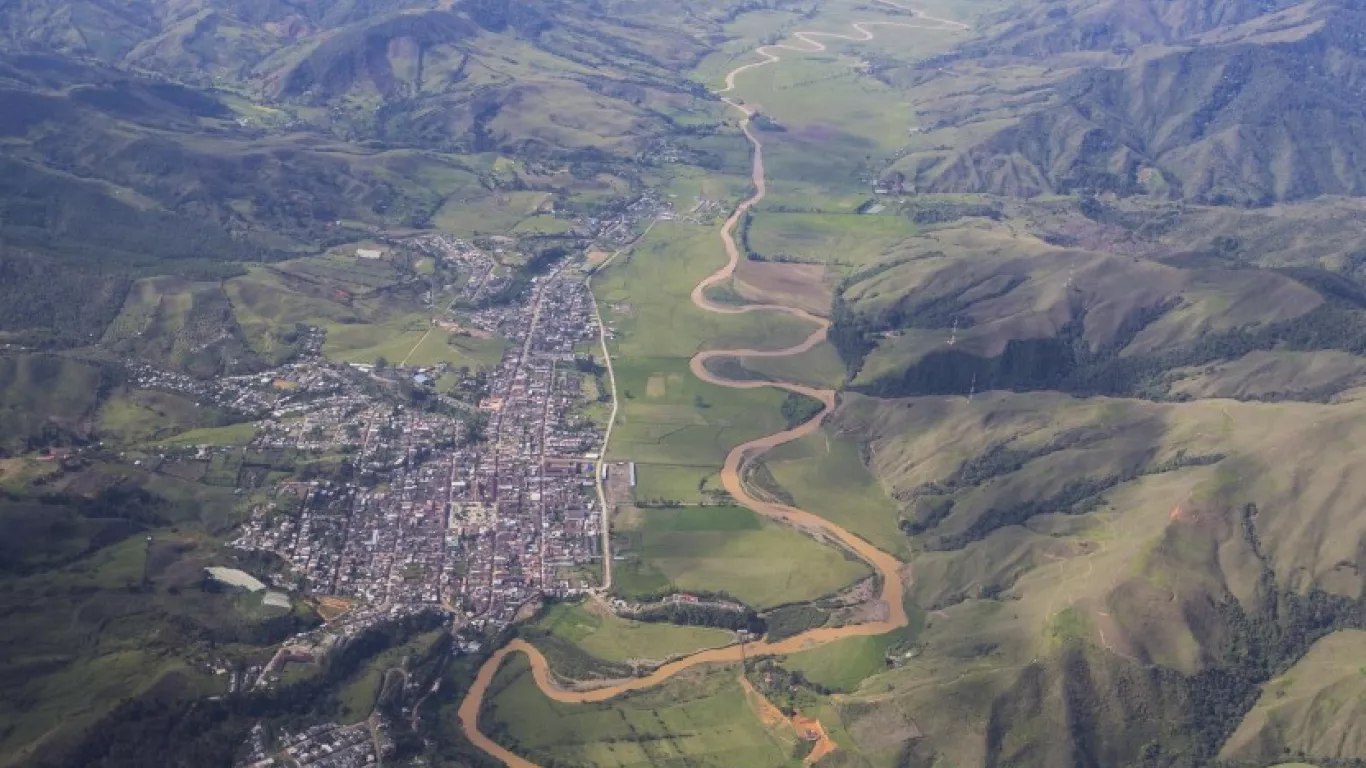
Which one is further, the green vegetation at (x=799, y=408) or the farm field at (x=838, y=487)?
the green vegetation at (x=799, y=408)

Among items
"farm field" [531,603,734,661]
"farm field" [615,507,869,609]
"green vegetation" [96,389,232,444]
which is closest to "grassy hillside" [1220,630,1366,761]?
"farm field" [615,507,869,609]

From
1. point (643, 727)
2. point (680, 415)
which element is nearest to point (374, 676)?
point (643, 727)

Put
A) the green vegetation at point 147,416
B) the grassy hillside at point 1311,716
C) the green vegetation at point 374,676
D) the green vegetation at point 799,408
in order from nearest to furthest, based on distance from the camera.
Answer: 1. the grassy hillside at point 1311,716
2. the green vegetation at point 374,676
3. the green vegetation at point 147,416
4. the green vegetation at point 799,408

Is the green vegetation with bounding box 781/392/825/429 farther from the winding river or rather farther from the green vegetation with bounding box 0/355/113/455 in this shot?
the green vegetation with bounding box 0/355/113/455

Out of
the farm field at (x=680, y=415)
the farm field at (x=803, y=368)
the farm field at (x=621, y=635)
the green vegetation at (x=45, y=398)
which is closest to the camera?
the farm field at (x=621, y=635)

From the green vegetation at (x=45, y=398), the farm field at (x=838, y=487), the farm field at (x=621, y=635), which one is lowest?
the green vegetation at (x=45, y=398)

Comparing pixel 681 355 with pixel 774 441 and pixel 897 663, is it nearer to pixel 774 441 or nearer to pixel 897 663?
pixel 774 441

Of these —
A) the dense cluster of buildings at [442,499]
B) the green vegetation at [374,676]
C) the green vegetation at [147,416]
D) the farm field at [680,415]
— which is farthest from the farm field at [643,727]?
the green vegetation at [147,416]

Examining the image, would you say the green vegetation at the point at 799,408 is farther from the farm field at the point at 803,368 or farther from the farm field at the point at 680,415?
the farm field at the point at 803,368

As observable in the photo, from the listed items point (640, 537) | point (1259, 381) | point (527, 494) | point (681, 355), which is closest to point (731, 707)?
point (640, 537)
